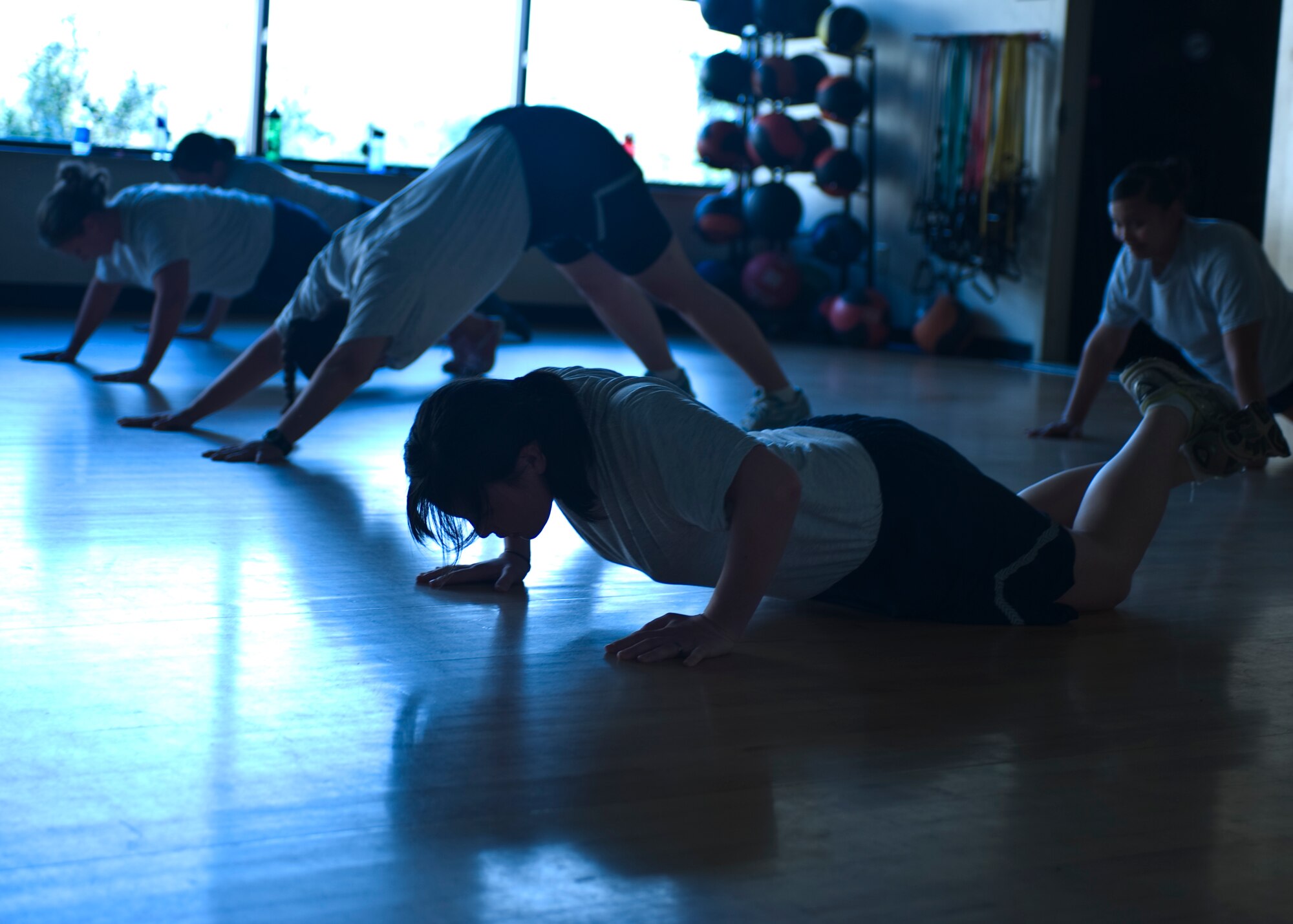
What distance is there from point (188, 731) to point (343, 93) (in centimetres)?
656

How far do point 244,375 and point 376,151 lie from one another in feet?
15.0

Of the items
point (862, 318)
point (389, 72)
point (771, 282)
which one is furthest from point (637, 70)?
point (862, 318)

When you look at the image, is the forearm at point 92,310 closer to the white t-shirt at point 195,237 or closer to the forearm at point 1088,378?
the white t-shirt at point 195,237

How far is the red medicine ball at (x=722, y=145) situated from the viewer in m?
7.60

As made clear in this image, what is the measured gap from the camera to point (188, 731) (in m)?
1.33

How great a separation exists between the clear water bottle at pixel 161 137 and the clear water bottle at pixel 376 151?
1059 millimetres

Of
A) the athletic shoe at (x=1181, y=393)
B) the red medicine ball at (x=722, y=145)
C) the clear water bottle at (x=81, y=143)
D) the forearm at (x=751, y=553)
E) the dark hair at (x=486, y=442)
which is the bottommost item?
the forearm at (x=751, y=553)

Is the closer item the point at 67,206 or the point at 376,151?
the point at 67,206

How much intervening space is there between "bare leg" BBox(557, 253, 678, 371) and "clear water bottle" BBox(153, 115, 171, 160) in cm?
406

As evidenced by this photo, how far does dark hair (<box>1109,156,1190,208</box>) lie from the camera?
340cm

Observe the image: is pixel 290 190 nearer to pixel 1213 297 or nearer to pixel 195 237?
pixel 195 237

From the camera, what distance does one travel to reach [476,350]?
483 centimetres

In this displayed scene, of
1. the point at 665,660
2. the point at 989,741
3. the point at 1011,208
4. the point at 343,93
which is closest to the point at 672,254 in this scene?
the point at 665,660

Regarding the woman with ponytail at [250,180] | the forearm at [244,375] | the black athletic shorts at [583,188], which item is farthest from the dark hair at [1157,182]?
the woman with ponytail at [250,180]
